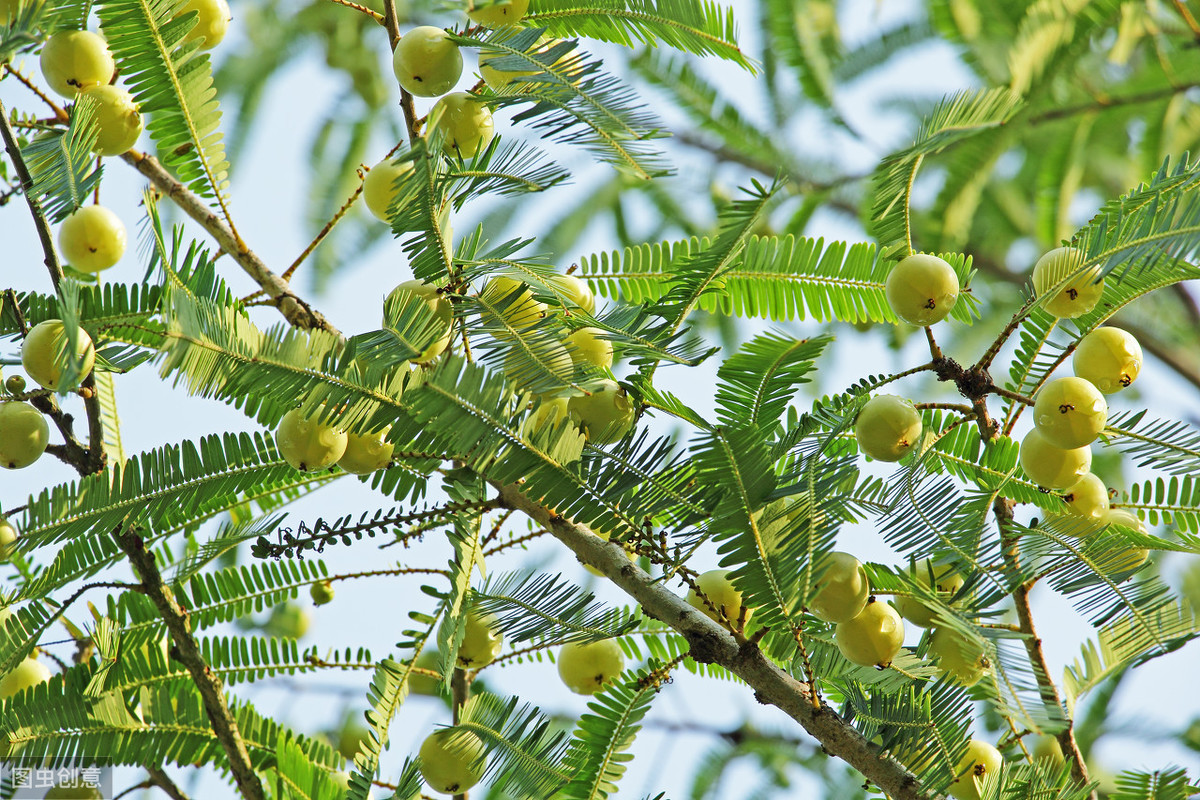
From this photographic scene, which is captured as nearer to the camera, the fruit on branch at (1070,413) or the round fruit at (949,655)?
the fruit on branch at (1070,413)

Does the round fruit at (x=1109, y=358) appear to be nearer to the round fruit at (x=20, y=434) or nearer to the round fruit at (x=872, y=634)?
the round fruit at (x=872, y=634)

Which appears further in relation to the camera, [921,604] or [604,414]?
[921,604]

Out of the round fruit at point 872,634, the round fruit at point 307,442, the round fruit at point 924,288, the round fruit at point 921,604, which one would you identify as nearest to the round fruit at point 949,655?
the round fruit at point 921,604

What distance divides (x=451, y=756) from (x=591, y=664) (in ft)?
1.06

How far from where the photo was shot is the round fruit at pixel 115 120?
158 cm

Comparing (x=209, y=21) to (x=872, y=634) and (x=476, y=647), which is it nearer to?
(x=476, y=647)

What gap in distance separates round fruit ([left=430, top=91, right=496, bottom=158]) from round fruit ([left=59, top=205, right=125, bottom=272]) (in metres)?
0.65

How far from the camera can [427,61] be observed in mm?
1501

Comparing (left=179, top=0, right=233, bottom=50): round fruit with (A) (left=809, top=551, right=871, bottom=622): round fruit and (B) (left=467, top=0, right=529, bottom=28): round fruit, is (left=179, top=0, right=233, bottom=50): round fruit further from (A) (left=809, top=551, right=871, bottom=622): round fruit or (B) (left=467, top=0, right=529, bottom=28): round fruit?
(A) (left=809, top=551, right=871, bottom=622): round fruit

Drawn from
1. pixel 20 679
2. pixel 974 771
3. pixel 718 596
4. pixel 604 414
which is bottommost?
pixel 974 771

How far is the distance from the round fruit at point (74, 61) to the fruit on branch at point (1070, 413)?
1494 millimetres

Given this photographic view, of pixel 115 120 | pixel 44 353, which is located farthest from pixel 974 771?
pixel 115 120

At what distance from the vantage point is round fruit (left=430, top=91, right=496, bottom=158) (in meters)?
1.52

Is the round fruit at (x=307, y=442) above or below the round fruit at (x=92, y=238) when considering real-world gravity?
below
